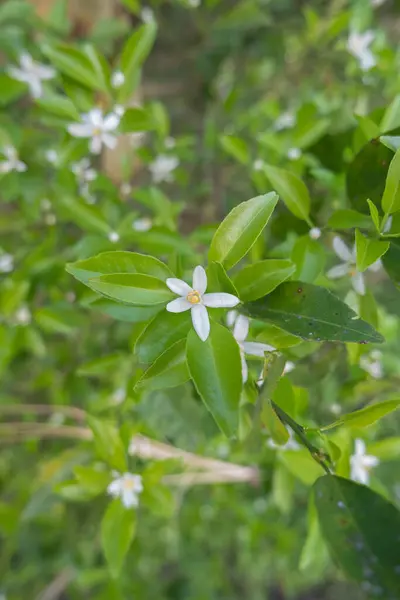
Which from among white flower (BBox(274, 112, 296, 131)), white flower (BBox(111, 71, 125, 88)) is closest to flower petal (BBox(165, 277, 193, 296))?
white flower (BBox(111, 71, 125, 88))

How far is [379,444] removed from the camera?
86 cm

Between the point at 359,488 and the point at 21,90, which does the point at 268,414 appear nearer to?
the point at 359,488

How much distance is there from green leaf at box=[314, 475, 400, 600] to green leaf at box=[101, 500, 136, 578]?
0.33m

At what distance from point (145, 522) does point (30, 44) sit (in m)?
1.23

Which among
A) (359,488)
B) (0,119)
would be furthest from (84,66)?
(359,488)

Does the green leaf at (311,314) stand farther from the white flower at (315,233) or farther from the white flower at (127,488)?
the white flower at (127,488)

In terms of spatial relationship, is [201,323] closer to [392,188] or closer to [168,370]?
[168,370]

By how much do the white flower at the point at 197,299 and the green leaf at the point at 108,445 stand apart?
0.36m

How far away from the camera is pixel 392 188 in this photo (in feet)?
1.75

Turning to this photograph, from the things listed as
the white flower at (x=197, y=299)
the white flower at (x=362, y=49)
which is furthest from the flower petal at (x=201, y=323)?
the white flower at (x=362, y=49)

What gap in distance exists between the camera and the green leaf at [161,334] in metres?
0.55

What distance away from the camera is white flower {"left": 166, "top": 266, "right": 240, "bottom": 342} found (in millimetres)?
530

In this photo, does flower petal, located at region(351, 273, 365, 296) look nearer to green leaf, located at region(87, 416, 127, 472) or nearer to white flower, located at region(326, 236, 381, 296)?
white flower, located at region(326, 236, 381, 296)

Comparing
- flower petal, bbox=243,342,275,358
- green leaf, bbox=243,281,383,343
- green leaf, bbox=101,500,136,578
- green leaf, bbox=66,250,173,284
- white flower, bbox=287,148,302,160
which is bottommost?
green leaf, bbox=101,500,136,578
